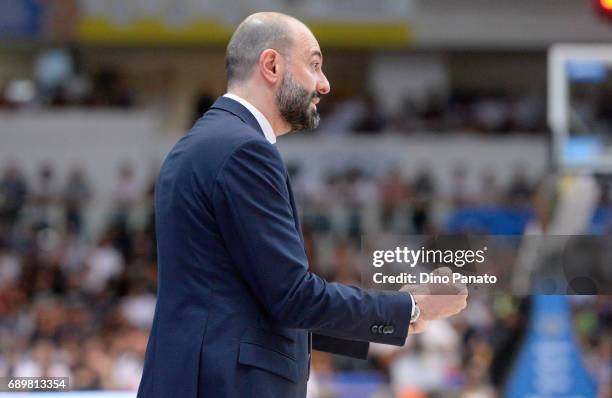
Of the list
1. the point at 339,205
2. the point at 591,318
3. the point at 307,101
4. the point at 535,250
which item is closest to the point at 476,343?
the point at 591,318

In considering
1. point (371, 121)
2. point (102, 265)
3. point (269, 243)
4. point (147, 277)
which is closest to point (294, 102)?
point (269, 243)

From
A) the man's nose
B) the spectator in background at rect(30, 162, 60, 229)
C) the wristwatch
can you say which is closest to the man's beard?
the man's nose

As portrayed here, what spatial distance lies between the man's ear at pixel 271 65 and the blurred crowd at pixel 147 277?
3424 millimetres

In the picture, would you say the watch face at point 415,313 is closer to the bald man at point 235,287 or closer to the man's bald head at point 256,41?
the bald man at point 235,287

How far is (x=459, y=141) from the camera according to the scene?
1716 cm

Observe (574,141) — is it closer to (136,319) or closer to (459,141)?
(136,319)

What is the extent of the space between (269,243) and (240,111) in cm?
43

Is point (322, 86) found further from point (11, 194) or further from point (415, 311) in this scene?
point (11, 194)

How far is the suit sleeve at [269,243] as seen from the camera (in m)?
2.62

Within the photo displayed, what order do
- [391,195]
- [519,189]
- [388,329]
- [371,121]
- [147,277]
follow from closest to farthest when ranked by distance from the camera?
[388,329], [147,277], [391,195], [519,189], [371,121]

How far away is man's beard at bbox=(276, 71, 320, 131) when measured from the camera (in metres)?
2.88

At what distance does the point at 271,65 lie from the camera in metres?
2.86

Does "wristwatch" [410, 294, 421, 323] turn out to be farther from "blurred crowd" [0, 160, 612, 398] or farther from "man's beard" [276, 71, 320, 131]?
"blurred crowd" [0, 160, 612, 398]

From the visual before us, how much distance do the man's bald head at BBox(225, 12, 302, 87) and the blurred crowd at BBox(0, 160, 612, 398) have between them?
3.39 meters
